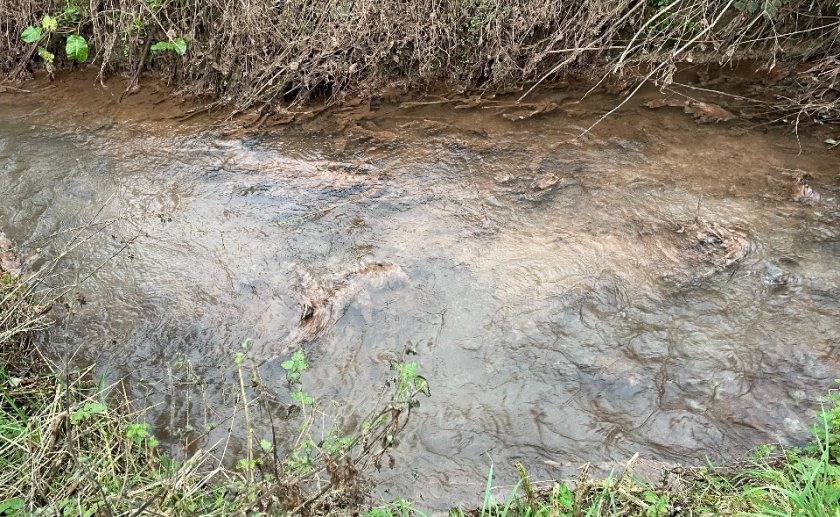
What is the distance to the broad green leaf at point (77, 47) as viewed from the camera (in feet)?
17.7

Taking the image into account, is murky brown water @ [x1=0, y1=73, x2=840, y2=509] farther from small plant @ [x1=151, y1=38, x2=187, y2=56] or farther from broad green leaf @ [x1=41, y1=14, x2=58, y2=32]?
broad green leaf @ [x1=41, y1=14, x2=58, y2=32]

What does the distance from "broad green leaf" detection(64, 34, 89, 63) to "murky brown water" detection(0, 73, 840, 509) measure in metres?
0.64

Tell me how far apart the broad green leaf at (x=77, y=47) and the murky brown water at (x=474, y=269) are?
0.64m

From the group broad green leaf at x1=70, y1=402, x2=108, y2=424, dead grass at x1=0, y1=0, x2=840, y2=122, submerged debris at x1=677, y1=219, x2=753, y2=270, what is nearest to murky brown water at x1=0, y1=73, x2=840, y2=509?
submerged debris at x1=677, y1=219, x2=753, y2=270

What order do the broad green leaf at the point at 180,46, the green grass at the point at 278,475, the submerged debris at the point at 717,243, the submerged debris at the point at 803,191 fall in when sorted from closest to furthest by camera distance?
1. the green grass at the point at 278,475
2. the submerged debris at the point at 717,243
3. the submerged debris at the point at 803,191
4. the broad green leaf at the point at 180,46

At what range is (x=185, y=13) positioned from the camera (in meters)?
5.30

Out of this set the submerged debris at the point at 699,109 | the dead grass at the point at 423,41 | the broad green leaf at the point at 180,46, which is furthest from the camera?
the broad green leaf at the point at 180,46

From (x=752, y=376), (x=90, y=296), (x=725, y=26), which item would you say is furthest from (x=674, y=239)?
(x=90, y=296)

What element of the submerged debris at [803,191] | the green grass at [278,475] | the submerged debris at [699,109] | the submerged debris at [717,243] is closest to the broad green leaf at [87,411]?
the green grass at [278,475]

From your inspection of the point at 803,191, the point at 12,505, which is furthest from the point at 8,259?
the point at 803,191

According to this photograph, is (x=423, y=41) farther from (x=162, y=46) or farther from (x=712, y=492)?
(x=712, y=492)

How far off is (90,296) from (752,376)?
3684 mm

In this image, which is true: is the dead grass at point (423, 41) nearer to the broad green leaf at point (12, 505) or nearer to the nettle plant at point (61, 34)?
the nettle plant at point (61, 34)

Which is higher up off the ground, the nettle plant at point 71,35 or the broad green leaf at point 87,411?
the nettle plant at point 71,35
